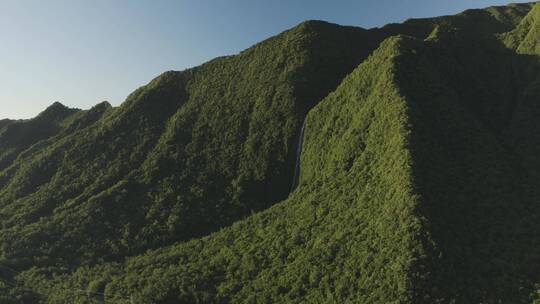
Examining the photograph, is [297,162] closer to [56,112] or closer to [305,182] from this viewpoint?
[305,182]

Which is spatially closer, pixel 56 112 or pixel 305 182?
pixel 305 182

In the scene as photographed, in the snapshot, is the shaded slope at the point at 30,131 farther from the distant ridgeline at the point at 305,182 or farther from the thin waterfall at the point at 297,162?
the thin waterfall at the point at 297,162

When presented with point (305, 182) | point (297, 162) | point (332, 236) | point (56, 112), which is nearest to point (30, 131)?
point (56, 112)

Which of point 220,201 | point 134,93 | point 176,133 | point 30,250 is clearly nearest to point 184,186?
point 220,201

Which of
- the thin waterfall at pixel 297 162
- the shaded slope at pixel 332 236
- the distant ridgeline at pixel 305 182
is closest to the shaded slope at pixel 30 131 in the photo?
the distant ridgeline at pixel 305 182

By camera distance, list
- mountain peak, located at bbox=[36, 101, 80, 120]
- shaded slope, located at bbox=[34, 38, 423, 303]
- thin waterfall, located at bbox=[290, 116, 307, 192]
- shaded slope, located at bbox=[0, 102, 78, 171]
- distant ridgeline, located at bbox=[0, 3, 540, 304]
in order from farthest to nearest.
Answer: mountain peak, located at bbox=[36, 101, 80, 120], shaded slope, located at bbox=[0, 102, 78, 171], thin waterfall, located at bbox=[290, 116, 307, 192], distant ridgeline, located at bbox=[0, 3, 540, 304], shaded slope, located at bbox=[34, 38, 423, 303]

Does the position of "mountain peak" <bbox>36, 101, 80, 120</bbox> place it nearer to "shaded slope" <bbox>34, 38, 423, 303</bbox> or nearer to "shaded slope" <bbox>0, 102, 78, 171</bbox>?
"shaded slope" <bbox>0, 102, 78, 171</bbox>

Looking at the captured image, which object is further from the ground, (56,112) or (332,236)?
(56,112)

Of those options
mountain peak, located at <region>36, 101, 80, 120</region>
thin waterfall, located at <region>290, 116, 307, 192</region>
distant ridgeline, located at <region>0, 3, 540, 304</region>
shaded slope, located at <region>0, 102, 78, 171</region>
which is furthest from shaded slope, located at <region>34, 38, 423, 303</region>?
mountain peak, located at <region>36, 101, 80, 120</region>
